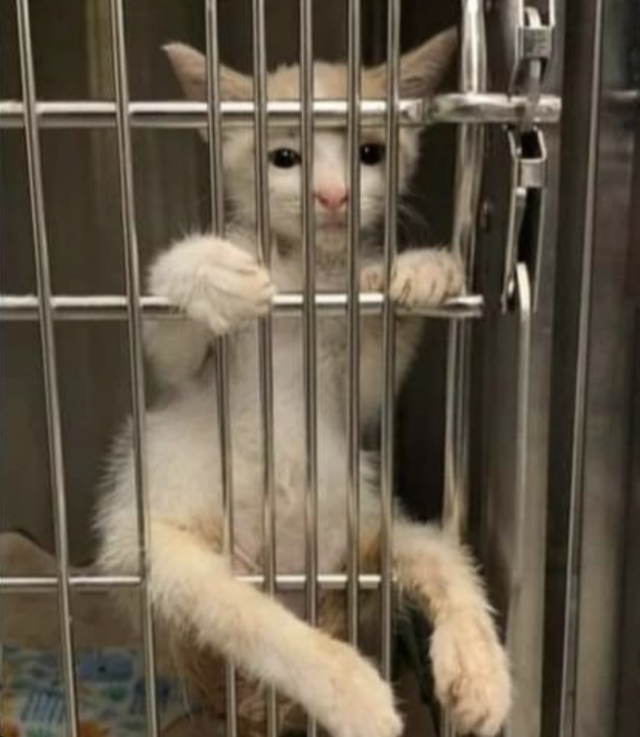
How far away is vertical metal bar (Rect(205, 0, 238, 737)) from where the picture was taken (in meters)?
0.68

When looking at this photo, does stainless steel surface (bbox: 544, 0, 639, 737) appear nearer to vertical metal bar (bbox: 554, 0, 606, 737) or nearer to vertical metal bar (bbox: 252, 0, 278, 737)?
vertical metal bar (bbox: 554, 0, 606, 737)

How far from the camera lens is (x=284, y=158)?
865 millimetres

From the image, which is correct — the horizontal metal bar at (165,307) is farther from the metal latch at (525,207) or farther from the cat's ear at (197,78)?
the cat's ear at (197,78)

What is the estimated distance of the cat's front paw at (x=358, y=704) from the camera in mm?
749

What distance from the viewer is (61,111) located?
704 mm

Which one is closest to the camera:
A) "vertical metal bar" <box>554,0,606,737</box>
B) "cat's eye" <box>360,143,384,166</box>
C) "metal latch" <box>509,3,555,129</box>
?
"metal latch" <box>509,3,555,129</box>

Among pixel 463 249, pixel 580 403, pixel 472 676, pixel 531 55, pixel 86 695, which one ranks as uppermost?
pixel 531 55

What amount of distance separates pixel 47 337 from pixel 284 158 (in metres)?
0.23

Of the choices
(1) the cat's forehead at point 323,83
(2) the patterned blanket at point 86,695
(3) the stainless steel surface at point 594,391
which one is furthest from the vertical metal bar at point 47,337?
(3) the stainless steel surface at point 594,391

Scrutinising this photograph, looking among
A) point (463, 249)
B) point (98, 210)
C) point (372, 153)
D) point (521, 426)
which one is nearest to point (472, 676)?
point (521, 426)

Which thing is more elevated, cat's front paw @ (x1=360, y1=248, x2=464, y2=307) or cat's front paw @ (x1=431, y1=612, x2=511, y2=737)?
cat's front paw @ (x1=360, y1=248, x2=464, y2=307)

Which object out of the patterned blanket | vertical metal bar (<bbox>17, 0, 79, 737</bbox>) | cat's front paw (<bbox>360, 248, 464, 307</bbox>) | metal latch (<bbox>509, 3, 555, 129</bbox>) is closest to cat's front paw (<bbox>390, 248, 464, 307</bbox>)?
cat's front paw (<bbox>360, 248, 464, 307</bbox>)

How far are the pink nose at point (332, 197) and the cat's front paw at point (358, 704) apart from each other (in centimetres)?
30

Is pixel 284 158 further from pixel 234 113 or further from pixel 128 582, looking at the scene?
pixel 128 582
